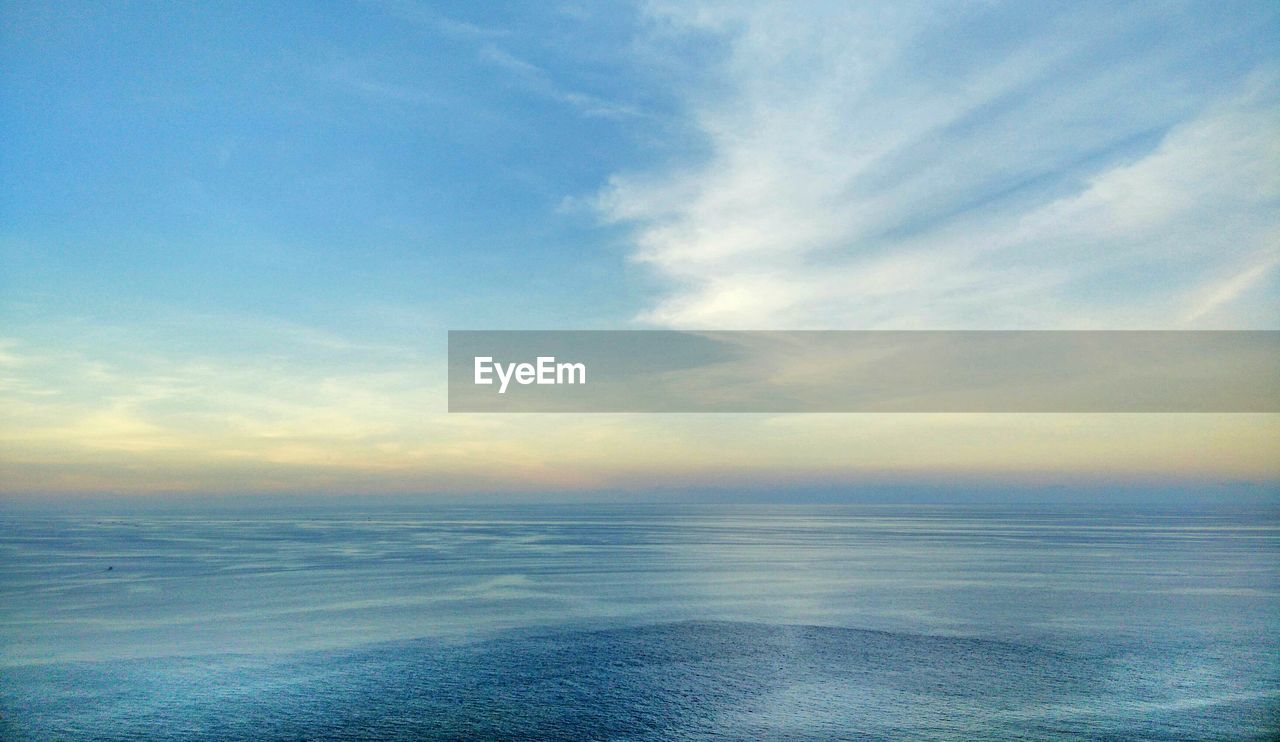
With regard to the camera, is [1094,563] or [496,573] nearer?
[496,573]

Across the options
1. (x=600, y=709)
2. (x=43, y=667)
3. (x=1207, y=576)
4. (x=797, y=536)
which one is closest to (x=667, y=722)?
(x=600, y=709)

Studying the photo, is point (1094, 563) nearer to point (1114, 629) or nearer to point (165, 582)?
point (1114, 629)

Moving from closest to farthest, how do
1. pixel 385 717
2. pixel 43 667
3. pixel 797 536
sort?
pixel 385 717 < pixel 43 667 < pixel 797 536

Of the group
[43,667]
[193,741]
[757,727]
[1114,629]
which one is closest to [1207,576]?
[1114,629]

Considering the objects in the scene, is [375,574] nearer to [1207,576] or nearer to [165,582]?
[165,582]

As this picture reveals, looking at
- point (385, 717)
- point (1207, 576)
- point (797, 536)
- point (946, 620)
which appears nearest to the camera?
point (385, 717)

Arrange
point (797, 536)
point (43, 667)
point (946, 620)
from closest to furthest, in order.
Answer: point (43, 667), point (946, 620), point (797, 536)

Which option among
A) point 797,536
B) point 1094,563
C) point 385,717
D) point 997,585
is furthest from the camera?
point 797,536
